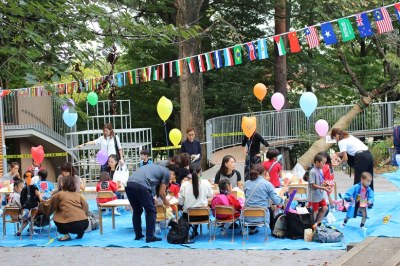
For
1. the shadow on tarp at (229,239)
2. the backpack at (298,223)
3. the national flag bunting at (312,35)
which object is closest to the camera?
the shadow on tarp at (229,239)

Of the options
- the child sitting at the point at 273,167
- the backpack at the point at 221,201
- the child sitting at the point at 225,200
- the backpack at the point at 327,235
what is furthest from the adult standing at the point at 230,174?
the backpack at the point at 327,235

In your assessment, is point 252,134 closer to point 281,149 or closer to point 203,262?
point 203,262

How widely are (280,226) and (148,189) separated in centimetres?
231

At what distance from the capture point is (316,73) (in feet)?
90.7

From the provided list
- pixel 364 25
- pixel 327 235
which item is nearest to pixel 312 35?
pixel 364 25

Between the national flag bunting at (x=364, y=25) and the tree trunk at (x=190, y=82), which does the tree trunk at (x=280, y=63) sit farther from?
the national flag bunting at (x=364, y=25)

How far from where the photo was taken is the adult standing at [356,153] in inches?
540

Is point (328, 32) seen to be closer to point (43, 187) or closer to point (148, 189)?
point (148, 189)

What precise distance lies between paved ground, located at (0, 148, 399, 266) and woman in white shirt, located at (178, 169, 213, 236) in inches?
34.1

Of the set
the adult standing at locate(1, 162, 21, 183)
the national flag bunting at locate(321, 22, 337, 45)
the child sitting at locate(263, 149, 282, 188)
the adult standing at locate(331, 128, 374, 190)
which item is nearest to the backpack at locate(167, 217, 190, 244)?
the child sitting at locate(263, 149, 282, 188)

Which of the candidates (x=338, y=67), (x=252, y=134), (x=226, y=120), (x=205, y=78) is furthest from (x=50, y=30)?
(x=338, y=67)

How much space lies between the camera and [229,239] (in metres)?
12.0

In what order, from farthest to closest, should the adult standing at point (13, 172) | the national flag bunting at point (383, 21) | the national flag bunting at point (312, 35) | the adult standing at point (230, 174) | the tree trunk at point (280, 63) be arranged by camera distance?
the tree trunk at point (280, 63)
the adult standing at point (13, 172)
the national flag bunting at point (312, 35)
the national flag bunting at point (383, 21)
the adult standing at point (230, 174)

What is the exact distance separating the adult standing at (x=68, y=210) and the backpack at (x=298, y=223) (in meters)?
3.61
